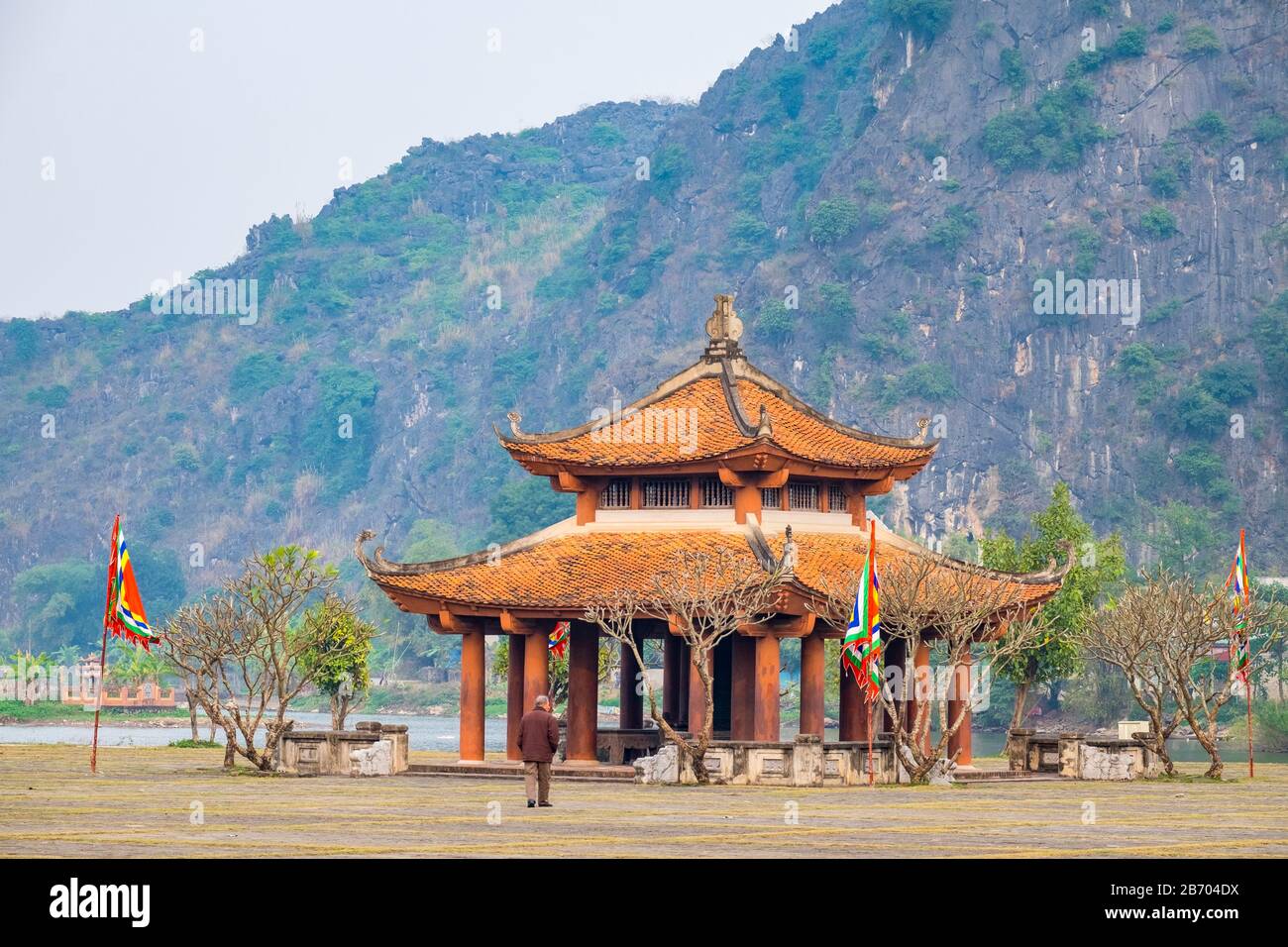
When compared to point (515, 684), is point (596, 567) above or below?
above

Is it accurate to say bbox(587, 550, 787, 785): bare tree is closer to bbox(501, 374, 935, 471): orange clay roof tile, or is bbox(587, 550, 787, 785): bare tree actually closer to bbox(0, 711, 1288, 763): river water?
bbox(501, 374, 935, 471): orange clay roof tile

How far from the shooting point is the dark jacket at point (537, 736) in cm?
3628

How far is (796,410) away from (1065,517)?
32.8 meters

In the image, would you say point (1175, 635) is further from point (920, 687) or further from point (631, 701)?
point (631, 701)

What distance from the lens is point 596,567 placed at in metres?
52.8

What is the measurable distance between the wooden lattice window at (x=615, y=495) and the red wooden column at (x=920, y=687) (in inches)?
320

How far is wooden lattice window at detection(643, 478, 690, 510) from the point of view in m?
55.0

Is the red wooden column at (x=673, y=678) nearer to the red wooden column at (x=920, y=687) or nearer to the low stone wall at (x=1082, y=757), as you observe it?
the red wooden column at (x=920, y=687)

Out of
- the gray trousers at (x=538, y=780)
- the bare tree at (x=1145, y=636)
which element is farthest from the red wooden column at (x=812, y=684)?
the gray trousers at (x=538, y=780)

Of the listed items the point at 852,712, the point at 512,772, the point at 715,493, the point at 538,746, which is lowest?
the point at 512,772

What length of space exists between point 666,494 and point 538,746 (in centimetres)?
1917

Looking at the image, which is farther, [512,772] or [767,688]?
[512,772]

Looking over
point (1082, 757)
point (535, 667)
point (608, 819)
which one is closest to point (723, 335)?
point (535, 667)
